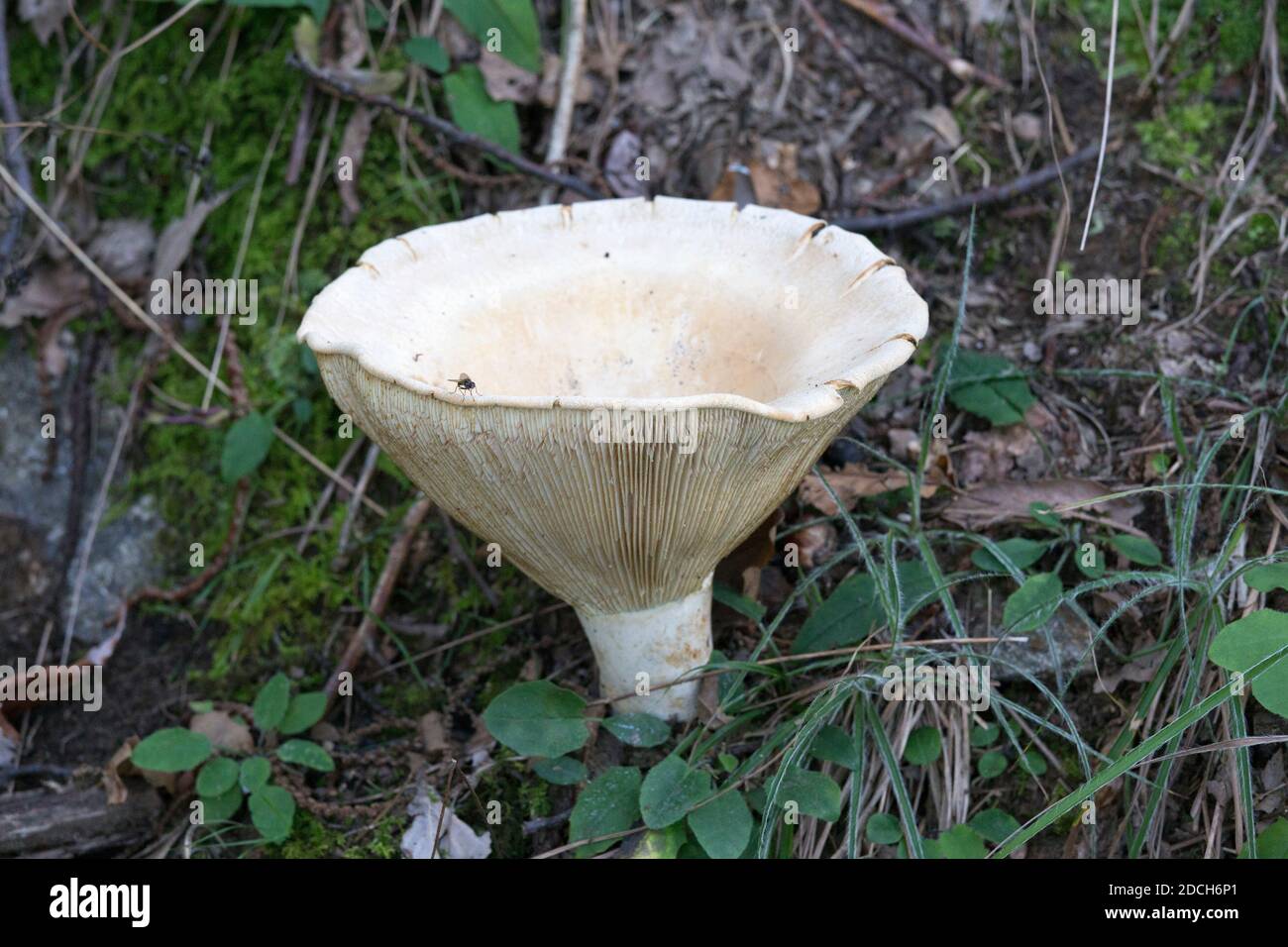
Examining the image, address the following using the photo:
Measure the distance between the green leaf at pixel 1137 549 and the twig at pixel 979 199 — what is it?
4.39ft

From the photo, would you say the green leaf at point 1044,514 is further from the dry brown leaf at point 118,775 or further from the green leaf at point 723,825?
the dry brown leaf at point 118,775

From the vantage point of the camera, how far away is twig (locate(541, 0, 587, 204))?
3939 mm

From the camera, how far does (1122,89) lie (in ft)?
12.7

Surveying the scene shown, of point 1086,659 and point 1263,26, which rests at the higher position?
point 1263,26

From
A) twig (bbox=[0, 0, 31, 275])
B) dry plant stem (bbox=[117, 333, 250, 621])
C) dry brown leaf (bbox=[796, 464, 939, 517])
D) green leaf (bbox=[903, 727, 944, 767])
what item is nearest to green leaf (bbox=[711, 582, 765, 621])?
dry brown leaf (bbox=[796, 464, 939, 517])

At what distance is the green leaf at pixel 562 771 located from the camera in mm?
2752

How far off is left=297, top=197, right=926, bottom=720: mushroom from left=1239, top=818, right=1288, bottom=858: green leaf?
122cm

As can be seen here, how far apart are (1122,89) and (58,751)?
4.19m

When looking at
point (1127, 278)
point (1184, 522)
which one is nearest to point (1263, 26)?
point (1127, 278)

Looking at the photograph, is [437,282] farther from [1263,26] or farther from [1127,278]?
[1263,26]

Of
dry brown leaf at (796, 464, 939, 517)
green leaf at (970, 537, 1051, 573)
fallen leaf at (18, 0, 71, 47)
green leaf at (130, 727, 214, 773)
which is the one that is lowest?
green leaf at (130, 727, 214, 773)

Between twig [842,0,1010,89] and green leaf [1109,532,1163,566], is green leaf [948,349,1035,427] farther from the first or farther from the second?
twig [842,0,1010,89]
